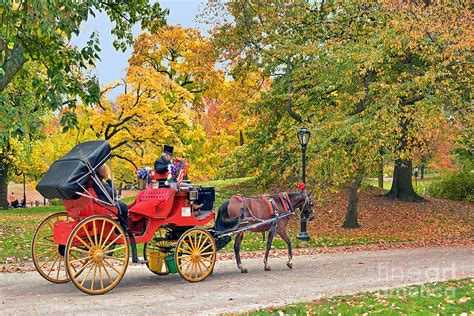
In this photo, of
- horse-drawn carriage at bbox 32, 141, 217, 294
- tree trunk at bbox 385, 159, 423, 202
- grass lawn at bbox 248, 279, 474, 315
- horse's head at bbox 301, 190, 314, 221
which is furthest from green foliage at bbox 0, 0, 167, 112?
tree trunk at bbox 385, 159, 423, 202

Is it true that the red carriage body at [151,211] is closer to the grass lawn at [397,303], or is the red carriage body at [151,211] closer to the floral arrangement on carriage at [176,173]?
the floral arrangement on carriage at [176,173]

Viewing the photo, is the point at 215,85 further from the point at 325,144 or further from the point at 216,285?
the point at 216,285

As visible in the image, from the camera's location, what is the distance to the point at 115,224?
10.8 metres

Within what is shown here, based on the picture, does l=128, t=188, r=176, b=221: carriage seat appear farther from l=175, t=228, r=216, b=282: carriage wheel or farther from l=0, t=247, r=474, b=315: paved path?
l=0, t=247, r=474, b=315: paved path

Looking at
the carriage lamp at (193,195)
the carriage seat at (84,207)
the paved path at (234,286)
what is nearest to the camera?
the paved path at (234,286)

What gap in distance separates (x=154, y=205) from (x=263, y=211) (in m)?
3.11

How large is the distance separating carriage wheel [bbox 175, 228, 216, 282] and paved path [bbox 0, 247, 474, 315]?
255mm

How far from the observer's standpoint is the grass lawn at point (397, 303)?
937 cm

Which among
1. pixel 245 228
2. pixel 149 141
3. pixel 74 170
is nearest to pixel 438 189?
pixel 149 141

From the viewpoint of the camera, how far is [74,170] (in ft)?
34.9

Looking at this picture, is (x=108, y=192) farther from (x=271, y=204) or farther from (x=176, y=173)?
(x=271, y=204)

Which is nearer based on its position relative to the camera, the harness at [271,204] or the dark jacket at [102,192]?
the dark jacket at [102,192]

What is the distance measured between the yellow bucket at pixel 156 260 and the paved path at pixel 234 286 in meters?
0.25

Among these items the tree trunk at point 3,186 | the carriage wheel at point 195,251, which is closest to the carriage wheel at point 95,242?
the carriage wheel at point 195,251
